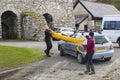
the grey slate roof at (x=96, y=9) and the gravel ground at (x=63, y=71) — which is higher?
the grey slate roof at (x=96, y=9)

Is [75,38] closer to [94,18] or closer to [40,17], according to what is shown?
[40,17]

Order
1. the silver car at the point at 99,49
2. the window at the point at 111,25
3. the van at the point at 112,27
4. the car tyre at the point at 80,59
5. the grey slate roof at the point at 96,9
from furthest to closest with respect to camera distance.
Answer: the grey slate roof at the point at 96,9
the window at the point at 111,25
the van at the point at 112,27
the silver car at the point at 99,49
the car tyre at the point at 80,59

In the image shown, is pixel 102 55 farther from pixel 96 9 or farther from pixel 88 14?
pixel 96 9

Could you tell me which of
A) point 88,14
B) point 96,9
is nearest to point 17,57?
point 88,14

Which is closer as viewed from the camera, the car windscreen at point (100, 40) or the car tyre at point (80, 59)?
the car tyre at point (80, 59)

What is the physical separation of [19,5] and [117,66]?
25.5 metres

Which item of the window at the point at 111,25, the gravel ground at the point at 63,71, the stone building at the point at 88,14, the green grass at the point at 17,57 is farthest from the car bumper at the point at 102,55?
the stone building at the point at 88,14

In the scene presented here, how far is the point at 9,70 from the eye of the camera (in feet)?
57.7

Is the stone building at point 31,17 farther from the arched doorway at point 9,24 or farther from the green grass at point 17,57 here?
the green grass at point 17,57

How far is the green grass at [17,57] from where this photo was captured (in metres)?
19.4

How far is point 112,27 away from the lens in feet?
97.8

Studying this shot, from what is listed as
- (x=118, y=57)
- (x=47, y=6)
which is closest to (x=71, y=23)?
(x=47, y=6)

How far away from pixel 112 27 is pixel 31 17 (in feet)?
39.6

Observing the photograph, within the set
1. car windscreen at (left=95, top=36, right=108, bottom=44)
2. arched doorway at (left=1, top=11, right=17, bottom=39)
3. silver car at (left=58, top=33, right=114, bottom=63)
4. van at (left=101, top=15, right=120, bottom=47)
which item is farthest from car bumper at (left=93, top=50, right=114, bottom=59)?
arched doorway at (left=1, top=11, right=17, bottom=39)
